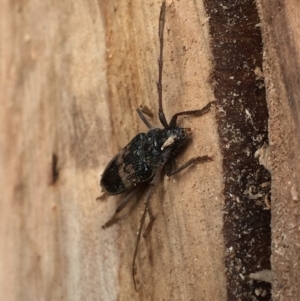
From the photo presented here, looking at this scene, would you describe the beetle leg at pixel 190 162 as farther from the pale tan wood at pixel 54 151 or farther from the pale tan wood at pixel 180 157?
the pale tan wood at pixel 54 151

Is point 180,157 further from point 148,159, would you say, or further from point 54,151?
point 54,151

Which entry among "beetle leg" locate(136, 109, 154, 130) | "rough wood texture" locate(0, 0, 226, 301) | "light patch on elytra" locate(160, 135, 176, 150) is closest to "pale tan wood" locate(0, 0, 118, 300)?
"rough wood texture" locate(0, 0, 226, 301)

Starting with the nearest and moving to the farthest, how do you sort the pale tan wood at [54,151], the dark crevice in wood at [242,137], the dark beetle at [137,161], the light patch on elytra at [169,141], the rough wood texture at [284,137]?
the rough wood texture at [284,137] → the dark crevice in wood at [242,137] → the light patch on elytra at [169,141] → the dark beetle at [137,161] → the pale tan wood at [54,151]

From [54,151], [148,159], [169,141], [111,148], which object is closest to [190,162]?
[169,141]

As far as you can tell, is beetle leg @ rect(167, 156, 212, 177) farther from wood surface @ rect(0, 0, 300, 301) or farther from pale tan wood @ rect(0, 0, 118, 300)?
pale tan wood @ rect(0, 0, 118, 300)

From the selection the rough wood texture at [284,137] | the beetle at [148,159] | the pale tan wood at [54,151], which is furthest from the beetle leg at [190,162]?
the pale tan wood at [54,151]

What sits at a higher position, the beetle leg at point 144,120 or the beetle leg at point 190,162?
the beetle leg at point 144,120
